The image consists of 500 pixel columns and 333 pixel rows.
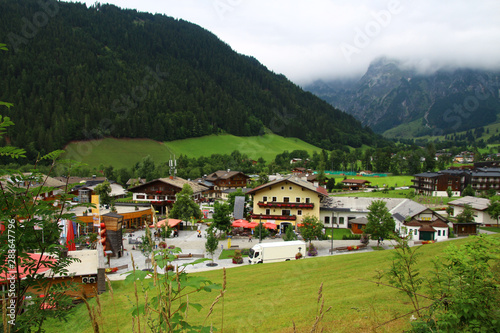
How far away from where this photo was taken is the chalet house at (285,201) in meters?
37.0

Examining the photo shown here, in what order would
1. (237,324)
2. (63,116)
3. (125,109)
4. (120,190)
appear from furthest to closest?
1. (125,109)
2. (63,116)
3. (120,190)
4. (237,324)

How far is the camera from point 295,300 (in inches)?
464

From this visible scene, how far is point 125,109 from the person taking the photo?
124 metres

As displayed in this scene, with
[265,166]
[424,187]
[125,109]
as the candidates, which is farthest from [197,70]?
[424,187]

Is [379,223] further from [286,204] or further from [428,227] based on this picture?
[286,204]

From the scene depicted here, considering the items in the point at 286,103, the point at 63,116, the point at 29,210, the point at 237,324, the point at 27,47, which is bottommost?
the point at 237,324

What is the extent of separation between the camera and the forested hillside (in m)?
111

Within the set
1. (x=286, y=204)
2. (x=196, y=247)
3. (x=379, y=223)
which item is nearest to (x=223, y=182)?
(x=286, y=204)

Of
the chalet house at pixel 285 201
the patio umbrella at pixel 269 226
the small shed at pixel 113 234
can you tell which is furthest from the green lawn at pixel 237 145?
the small shed at pixel 113 234

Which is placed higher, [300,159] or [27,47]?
[27,47]

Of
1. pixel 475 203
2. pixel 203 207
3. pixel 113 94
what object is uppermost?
pixel 113 94

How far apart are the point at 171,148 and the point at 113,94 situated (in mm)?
40876

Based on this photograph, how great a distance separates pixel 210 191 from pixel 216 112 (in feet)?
280

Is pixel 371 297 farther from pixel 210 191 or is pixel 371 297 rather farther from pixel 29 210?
pixel 210 191
